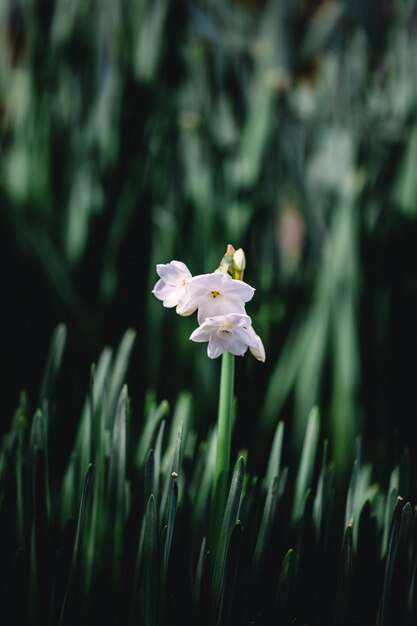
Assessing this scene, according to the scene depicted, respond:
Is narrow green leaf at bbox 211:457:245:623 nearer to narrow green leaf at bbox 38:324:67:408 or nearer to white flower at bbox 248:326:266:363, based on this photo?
white flower at bbox 248:326:266:363

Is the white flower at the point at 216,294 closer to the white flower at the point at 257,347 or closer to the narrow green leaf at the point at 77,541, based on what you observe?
the white flower at the point at 257,347

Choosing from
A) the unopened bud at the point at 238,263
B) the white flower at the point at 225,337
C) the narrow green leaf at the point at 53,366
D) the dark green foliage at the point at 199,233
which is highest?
the dark green foliage at the point at 199,233

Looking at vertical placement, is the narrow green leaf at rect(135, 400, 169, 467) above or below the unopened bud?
below

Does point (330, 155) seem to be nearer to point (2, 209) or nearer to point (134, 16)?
point (134, 16)

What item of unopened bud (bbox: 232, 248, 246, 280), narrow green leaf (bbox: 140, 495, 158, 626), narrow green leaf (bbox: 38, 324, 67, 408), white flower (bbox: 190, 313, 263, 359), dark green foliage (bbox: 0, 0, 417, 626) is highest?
dark green foliage (bbox: 0, 0, 417, 626)

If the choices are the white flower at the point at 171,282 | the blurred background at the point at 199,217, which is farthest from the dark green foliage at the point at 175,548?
the blurred background at the point at 199,217

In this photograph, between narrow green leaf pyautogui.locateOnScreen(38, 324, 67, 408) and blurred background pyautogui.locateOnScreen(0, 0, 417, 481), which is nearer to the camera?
narrow green leaf pyautogui.locateOnScreen(38, 324, 67, 408)

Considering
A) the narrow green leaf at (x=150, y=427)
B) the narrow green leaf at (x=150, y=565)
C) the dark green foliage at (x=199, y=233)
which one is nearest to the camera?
the narrow green leaf at (x=150, y=565)

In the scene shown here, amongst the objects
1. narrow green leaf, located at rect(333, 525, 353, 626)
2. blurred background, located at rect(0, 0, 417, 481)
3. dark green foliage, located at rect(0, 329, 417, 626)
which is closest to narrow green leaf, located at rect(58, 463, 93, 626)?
dark green foliage, located at rect(0, 329, 417, 626)
